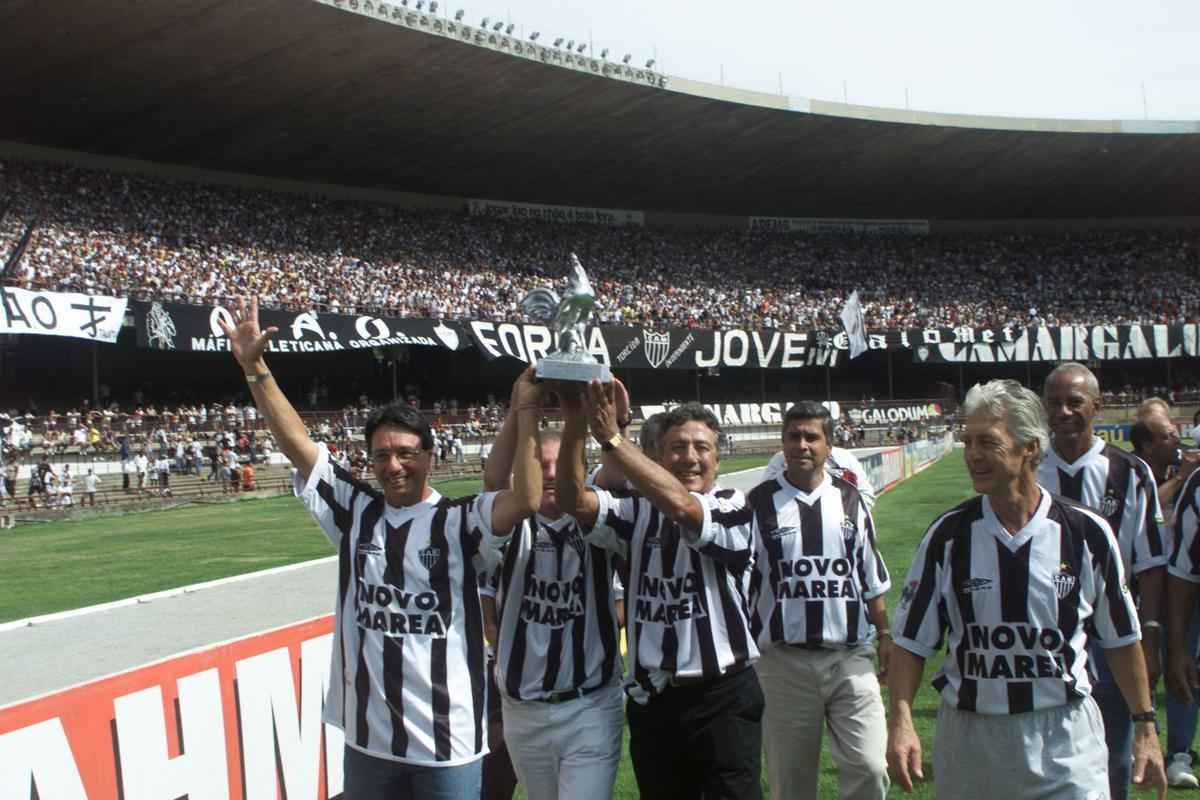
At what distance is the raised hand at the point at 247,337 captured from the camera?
382 cm

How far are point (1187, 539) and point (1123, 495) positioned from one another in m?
0.30

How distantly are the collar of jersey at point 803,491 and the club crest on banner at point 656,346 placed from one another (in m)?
36.0

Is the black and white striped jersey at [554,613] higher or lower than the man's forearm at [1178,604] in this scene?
higher

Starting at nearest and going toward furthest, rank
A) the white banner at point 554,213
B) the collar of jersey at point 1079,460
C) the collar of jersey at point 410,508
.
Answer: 1. the collar of jersey at point 410,508
2. the collar of jersey at point 1079,460
3. the white banner at point 554,213

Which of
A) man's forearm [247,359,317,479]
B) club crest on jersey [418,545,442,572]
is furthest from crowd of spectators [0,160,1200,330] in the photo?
club crest on jersey [418,545,442,572]

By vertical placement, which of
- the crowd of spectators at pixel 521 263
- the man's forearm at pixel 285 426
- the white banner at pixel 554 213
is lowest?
the man's forearm at pixel 285 426

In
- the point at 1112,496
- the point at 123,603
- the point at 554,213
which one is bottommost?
the point at 123,603

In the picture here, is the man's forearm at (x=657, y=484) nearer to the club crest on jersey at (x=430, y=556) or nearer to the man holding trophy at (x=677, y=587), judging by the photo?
the man holding trophy at (x=677, y=587)

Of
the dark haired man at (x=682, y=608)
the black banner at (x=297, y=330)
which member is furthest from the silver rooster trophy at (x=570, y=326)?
the black banner at (x=297, y=330)

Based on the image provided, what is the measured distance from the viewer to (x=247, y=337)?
3893mm

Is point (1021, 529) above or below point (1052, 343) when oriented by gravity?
below

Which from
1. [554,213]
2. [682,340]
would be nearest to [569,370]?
[682,340]

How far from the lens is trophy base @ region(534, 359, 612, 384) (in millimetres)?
3271

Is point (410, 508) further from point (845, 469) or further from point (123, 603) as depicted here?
point (123, 603)
